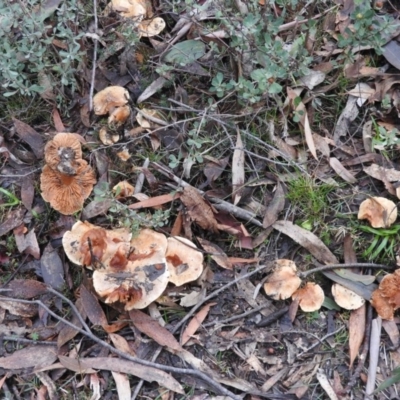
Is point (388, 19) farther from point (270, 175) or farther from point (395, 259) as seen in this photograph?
point (395, 259)

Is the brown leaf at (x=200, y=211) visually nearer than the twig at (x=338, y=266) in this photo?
No

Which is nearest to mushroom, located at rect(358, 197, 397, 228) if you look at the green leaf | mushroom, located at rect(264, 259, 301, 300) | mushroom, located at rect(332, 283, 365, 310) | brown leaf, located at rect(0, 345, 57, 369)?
Answer: mushroom, located at rect(332, 283, 365, 310)

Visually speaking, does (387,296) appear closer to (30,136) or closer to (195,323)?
(195,323)

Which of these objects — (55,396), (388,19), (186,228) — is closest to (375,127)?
(388,19)

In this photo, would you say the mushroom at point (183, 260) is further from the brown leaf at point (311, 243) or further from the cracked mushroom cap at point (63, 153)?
the cracked mushroom cap at point (63, 153)

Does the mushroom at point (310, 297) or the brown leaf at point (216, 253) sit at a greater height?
the brown leaf at point (216, 253)

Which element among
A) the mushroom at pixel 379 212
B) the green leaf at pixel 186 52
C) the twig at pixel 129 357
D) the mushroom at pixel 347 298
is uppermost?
the green leaf at pixel 186 52

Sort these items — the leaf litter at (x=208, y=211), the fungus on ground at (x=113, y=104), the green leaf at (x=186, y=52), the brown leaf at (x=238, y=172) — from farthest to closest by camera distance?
the green leaf at (x=186, y=52)
the fungus on ground at (x=113, y=104)
the brown leaf at (x=238, y=172)
the leaf litter at (x=208, y=211)

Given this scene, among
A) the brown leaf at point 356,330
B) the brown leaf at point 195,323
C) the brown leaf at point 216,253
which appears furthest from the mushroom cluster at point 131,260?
the brown leaf at point 356,330
